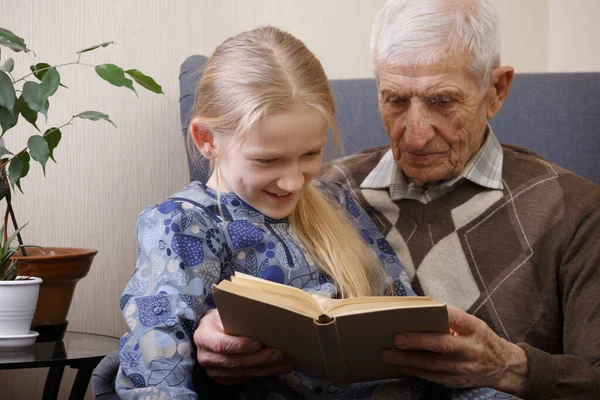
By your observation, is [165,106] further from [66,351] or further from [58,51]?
[66,351]

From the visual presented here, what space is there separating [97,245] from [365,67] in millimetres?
938

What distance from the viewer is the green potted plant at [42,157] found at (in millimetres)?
1720

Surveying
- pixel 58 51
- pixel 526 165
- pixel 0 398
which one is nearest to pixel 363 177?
pixel 526 165

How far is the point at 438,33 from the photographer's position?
5.46 ft

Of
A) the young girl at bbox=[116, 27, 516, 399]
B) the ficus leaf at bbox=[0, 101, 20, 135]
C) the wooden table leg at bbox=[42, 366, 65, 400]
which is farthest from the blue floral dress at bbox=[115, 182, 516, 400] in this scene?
the wooden table leg at bbox=[42, 366, 65, 400]

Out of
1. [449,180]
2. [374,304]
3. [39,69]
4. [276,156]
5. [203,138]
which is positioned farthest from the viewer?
[39,69]

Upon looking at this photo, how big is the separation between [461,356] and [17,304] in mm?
895

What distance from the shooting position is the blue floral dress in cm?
129

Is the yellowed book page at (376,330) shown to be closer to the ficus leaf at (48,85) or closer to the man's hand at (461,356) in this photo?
the man's hand at (461,356)

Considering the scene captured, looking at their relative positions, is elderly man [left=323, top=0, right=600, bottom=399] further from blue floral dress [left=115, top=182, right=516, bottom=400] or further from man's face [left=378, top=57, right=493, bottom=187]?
blue floral dress [left=115, top=182, right=516, bottom=400]

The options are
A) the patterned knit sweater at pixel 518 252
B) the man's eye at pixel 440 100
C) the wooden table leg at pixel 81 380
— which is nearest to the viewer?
the patterned knit sweater at pixel 518 252

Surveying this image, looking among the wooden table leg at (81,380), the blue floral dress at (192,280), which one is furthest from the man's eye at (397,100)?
the wooden table leg at (81,380)

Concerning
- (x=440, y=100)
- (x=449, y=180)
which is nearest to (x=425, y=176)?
(x=449, y=180)

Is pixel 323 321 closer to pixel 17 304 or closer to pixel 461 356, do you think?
pixel 461 356
